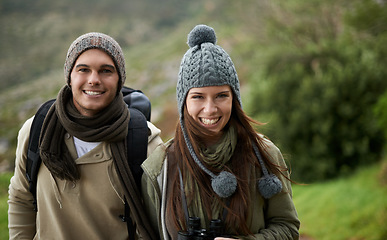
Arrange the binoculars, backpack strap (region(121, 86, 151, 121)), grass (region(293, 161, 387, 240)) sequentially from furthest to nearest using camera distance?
grass (region(293, 161, 387, 240)) → backpack strap (region(121, 86, 151, 121)) → the binoculars

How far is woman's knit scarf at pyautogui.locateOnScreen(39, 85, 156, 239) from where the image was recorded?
2.34 meters

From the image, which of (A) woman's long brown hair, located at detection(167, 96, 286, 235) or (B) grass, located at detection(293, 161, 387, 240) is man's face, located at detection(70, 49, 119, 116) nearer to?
(A) woman's long brown hair, located at detection(167, 96, 286, 235)

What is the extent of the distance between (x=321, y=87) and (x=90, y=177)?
10.5m

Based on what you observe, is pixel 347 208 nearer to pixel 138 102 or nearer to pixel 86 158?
pixel 138 102

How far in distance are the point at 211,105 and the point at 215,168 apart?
0.38 meters

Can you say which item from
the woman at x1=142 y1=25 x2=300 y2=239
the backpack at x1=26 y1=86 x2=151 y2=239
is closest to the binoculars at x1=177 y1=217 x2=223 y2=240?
the woman at x1=142 y1=25 x2=300 y2=239

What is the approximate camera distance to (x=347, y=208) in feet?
29.1

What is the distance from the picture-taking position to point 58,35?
3881 cm

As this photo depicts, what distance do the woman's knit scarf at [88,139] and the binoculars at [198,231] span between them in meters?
0.43

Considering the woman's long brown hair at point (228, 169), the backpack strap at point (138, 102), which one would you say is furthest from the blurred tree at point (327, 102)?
the woman's long brown hair at point (228, 169)

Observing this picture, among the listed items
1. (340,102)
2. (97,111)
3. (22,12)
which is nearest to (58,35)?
(22,12)

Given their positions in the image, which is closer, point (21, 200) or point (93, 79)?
point (93, 79)

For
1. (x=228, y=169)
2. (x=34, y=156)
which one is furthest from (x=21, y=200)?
(x=228, y=169)

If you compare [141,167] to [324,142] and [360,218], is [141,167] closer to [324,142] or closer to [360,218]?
[360,218]
